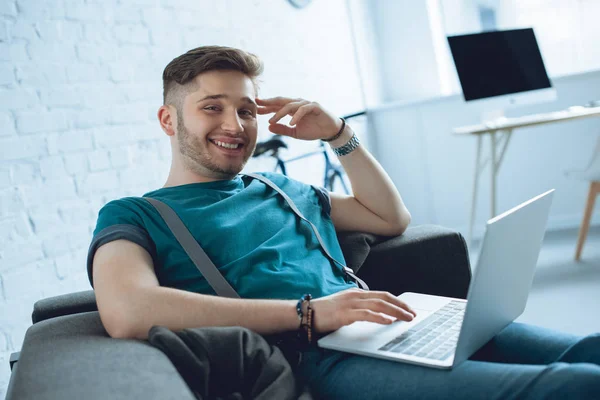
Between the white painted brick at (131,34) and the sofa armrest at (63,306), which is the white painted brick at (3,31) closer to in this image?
the white painted brick at (131,34)

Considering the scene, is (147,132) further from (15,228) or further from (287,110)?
(287,110)

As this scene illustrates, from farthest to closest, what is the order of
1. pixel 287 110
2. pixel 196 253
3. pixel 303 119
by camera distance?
pixel 303 119 < pixel 287 110 < pixel 196 253

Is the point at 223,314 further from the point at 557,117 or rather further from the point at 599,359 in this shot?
the point at 557,117

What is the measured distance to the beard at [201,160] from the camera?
5.24ft

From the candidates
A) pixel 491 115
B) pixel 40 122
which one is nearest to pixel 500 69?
pixel 491 115

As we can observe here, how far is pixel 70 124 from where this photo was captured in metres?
2.11

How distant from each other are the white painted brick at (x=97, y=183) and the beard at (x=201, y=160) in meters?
0.64

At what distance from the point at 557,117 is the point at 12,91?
245cm

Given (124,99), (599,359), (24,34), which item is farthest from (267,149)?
(599,359)

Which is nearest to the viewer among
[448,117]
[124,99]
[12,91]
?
[12,91]

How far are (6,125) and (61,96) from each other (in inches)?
9.3

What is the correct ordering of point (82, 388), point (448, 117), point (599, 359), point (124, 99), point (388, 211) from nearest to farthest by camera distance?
point (82, 388)
point (599, 359)
point (388, 211)
point (124, 99)
point (448, 117)

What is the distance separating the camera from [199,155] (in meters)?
1.60

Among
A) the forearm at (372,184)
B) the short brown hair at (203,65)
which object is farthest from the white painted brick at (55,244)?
the forearm at (372,184)
